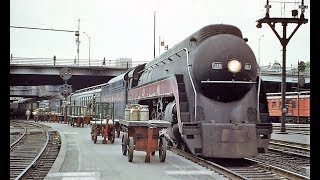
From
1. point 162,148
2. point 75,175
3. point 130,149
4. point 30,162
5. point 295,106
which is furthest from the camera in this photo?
point 295,106

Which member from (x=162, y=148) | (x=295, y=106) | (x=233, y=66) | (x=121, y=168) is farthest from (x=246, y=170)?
(x=295, y=106)

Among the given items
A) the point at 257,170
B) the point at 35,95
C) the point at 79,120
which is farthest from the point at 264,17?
the point at 35,95

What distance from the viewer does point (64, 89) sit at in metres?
25.4

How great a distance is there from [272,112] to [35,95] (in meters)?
48.1

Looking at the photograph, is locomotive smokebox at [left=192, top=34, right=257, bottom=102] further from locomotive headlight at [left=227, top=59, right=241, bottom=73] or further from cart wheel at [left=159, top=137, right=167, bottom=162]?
cart wheel at [left=159, top=137, right=167, bottom=162]

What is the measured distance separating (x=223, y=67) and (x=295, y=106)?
100ft

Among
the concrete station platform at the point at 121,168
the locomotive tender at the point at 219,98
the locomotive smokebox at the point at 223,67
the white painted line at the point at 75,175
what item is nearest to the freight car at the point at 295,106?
the locomotive tender at the point at 219,98

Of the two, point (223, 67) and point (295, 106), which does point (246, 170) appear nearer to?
point (223, 67)

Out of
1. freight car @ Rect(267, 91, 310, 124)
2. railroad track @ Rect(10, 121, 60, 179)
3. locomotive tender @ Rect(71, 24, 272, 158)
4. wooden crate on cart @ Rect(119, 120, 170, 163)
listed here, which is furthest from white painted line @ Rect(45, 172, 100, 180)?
freight car @ Rect(267, 91, 310, 124)

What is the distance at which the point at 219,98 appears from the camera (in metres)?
12.1

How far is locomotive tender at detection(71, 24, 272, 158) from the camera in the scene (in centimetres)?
1124

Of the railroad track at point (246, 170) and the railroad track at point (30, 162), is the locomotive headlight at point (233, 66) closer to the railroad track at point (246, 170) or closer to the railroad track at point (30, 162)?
the railroad track at point (246, 170)

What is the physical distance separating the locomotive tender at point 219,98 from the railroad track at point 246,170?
396mm

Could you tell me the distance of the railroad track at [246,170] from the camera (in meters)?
9.38
